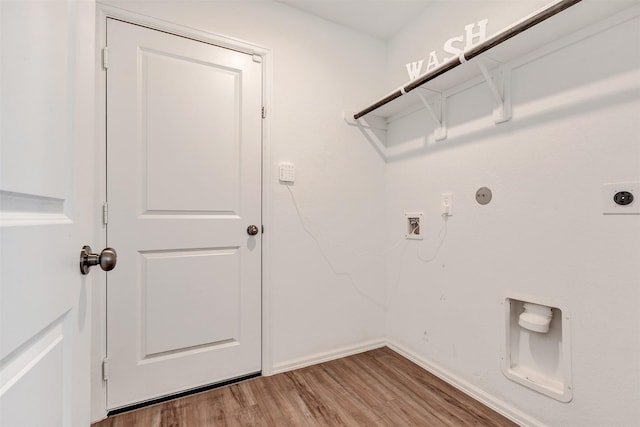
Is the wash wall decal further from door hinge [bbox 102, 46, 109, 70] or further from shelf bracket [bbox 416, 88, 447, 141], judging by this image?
door hinge [bbox 102, 46, 109, 70]

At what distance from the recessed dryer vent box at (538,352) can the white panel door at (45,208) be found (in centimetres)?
169

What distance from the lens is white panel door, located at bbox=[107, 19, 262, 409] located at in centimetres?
153

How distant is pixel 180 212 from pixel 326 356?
4.47 feet

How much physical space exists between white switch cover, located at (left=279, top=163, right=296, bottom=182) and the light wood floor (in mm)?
1256

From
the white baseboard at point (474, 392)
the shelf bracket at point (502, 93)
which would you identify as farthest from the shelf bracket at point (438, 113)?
the white baseboard at point (474, 392)

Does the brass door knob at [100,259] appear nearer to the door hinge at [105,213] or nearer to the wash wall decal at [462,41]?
the door hinge at [105,213]

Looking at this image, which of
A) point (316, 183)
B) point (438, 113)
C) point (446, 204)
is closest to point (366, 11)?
point (438, 113)

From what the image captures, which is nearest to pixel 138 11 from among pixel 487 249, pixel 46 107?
pixel 46 107

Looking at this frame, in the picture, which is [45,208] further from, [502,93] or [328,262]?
[502,93]

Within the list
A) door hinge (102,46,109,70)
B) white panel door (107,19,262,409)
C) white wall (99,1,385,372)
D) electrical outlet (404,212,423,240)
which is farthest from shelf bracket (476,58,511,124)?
door hinge (102,46,109,70)

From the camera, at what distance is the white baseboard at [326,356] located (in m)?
1.90

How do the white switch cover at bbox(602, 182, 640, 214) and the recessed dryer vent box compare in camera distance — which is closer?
the white switch cover at bbox(602, 182, 640, 214)

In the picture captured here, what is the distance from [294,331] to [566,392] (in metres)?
1.42

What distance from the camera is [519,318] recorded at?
4.74 feet
